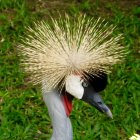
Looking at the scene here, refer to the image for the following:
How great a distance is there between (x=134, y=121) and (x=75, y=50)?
156 centimetres

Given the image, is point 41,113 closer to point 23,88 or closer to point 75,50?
point 23,88

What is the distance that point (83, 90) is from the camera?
2379 mm

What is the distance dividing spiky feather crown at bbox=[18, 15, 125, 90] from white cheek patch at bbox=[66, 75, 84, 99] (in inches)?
0.8

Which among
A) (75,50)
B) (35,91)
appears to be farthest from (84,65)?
(35,91)

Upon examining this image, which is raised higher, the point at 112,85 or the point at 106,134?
the point at 112,85

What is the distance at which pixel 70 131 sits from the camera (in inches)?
100

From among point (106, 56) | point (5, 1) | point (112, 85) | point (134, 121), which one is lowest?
point (134, 121)

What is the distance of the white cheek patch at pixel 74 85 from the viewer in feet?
7.58

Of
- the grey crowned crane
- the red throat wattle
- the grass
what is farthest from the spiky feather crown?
the grass

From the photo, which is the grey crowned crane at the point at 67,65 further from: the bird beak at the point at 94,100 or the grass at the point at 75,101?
the grass at the point at 75,101

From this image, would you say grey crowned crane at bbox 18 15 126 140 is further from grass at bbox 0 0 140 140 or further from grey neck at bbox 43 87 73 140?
grass at bbox 0 0 140 140

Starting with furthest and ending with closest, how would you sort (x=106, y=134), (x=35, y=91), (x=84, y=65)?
(x=35, y=91), (x=106, y=134), (x=84, y=65)

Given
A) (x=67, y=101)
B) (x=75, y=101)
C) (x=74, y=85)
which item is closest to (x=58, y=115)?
(x=67, y=101)

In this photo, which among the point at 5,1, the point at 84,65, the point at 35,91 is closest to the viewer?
the point at 84,65
